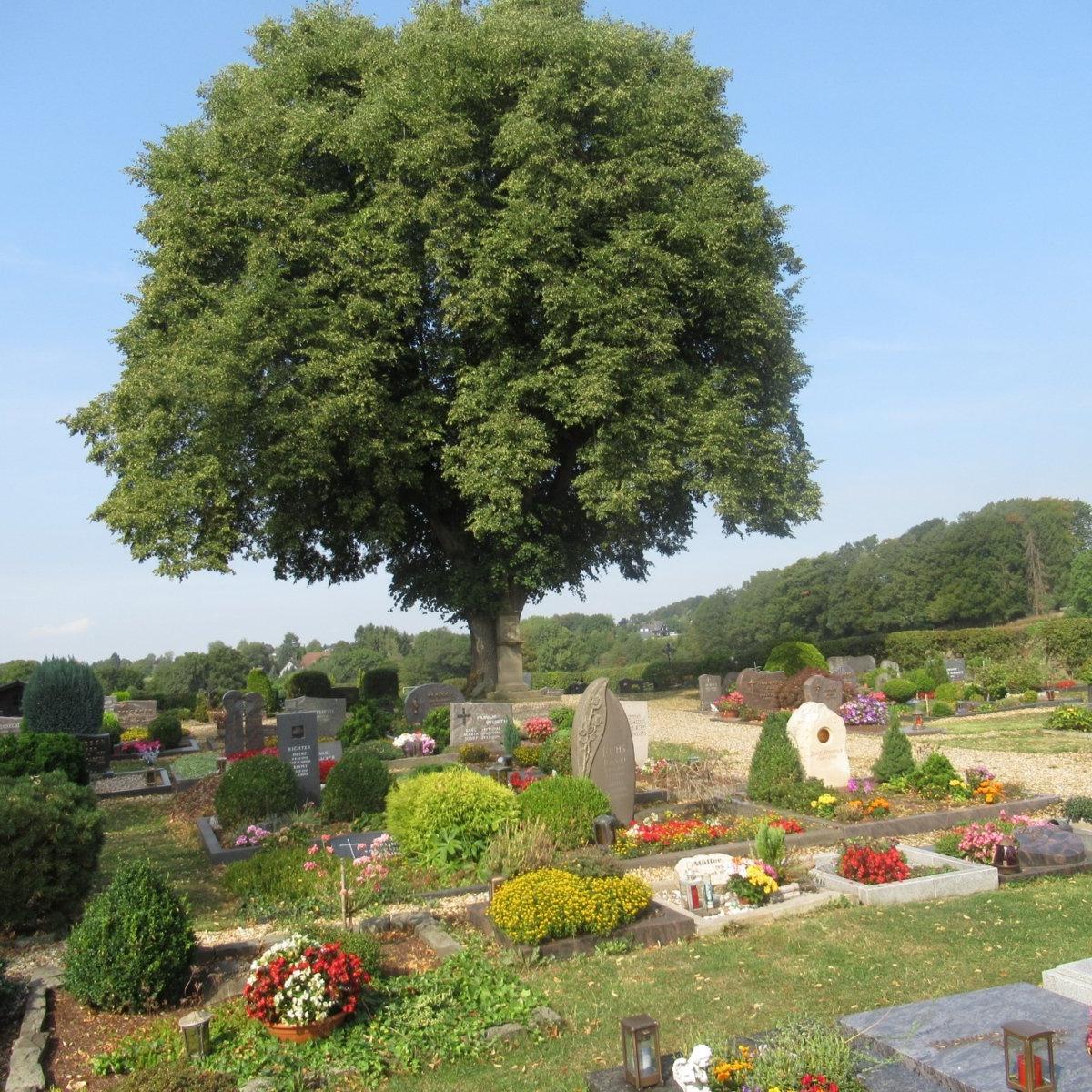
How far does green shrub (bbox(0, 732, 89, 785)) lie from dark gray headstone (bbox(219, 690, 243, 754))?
4.98 m

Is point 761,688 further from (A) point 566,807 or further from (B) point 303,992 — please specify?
(B) point 303,992

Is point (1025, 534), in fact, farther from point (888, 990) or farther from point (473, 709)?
point (888, 990)

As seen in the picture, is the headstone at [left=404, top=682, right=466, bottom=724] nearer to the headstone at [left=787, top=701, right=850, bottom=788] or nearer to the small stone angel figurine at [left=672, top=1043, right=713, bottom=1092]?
the headstone at [left=787, top=701, right=850, bottom=788]

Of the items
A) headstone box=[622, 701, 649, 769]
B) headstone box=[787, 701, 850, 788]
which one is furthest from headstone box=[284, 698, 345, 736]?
headstone box=[787, 701, 850, 788]

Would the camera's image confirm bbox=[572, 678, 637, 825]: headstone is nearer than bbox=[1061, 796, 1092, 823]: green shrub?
No

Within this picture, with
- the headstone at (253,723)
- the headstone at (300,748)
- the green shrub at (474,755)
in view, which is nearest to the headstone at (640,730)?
the green shrub at (474,755)

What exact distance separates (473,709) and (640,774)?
5.08m

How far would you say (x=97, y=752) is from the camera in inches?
830

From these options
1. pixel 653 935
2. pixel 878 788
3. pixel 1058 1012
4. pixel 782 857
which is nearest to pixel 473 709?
pixel 878 788

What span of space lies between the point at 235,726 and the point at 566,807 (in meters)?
12.1

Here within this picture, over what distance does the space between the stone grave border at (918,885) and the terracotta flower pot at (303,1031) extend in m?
4.86

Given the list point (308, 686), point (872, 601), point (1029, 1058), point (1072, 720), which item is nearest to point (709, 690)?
point (1072, 720)

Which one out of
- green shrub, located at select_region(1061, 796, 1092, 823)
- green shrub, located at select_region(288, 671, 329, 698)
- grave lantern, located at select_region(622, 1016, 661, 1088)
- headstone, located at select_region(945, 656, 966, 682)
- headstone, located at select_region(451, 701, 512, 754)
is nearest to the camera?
grave lantern, located at select_region(622, 1016, 661, 1088)

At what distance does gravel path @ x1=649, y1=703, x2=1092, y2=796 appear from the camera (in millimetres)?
14555
